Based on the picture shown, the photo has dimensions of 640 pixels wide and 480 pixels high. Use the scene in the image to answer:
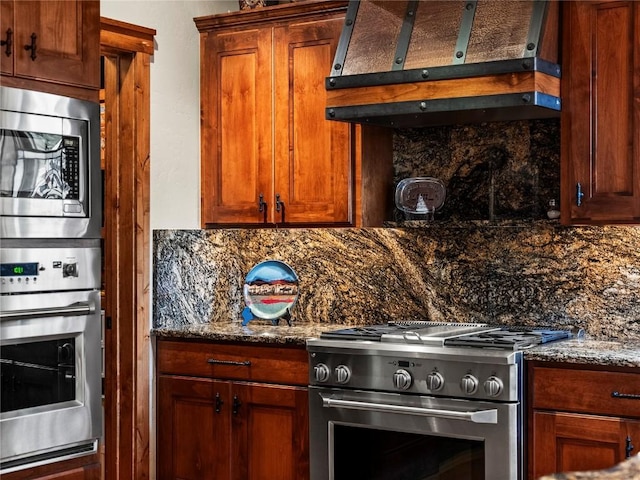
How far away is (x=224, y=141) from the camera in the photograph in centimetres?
443

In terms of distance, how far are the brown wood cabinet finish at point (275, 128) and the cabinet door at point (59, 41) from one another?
1039mm

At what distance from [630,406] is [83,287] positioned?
1.90m

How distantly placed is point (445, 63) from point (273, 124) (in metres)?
0.98

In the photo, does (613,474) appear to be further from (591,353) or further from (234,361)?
(234,361)

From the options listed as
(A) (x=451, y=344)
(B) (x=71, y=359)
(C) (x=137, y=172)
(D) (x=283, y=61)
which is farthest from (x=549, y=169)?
(B) (x=71, y=359)

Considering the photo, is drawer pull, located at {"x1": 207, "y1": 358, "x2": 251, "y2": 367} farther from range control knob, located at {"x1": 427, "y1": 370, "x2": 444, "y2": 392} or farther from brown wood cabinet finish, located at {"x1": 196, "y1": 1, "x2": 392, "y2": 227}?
range control knob, located at {"x1": 427, "y1": 370, "x2": 444, "y2": 392}

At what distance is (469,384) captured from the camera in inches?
132

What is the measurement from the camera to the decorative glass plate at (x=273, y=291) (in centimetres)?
429

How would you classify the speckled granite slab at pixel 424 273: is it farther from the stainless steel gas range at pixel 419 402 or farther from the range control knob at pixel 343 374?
the range control knob at pixel 343 374

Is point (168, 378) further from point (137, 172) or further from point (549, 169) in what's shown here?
point (549, 169)

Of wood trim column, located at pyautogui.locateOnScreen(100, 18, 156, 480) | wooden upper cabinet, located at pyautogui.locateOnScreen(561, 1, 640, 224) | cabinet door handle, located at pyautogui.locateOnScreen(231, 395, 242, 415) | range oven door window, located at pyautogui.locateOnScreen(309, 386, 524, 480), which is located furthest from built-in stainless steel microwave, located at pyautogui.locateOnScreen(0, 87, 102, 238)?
wooden upper cabinet, located at pyautogui.locateOnScreen(561, 1, 640, 224)

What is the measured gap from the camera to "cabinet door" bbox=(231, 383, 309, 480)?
3.81m

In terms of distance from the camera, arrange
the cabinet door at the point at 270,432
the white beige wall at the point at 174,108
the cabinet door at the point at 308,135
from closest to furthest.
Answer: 1. the cabinet door at the point at 270,432
2. the cabinet door at the point at 308,135
3. the white beige wall at the point at 174,108

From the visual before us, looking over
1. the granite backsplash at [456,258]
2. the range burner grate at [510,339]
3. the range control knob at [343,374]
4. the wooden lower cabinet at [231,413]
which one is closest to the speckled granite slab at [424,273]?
the granite backsplash at [456,258]
